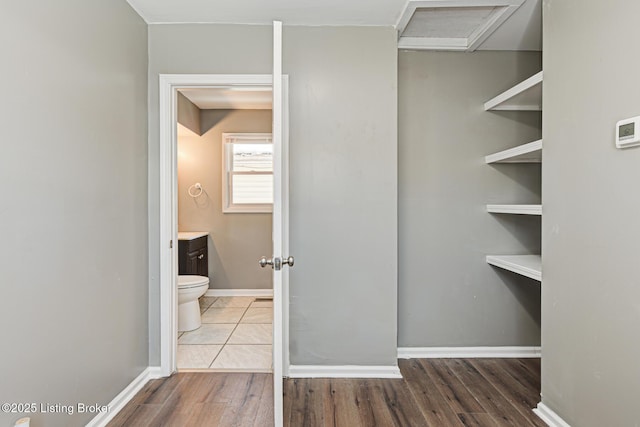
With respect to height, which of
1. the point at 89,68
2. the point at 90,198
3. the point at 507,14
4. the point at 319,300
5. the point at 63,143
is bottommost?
the point at 319,300

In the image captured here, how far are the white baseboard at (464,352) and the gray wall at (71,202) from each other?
1.85m

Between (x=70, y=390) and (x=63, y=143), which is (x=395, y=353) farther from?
(x=63, y=143)

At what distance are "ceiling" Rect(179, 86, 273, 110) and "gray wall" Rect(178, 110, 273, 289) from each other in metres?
0.13

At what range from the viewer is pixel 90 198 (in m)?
1.87

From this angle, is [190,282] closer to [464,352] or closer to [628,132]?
[464,352]

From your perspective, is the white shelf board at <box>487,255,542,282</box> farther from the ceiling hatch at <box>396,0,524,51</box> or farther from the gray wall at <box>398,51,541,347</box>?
the ceiling hatch at <box>396,0,524,51</box>

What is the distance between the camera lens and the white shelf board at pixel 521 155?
219 centimetres

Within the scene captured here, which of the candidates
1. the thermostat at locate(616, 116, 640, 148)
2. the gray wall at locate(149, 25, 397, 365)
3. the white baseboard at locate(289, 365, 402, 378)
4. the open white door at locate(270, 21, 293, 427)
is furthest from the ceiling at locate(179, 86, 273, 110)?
the thermostat at locate(616, 116, 640, 148)

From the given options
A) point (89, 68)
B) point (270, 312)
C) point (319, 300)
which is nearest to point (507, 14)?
point (319, 300)

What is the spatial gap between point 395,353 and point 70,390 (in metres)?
1.83

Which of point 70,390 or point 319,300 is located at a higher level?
point 319,300

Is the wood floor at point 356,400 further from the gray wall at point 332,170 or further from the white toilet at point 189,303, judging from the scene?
the white toilet at point 189,303

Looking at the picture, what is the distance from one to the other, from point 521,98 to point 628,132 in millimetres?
1147

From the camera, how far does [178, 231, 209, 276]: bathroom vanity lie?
Answer: 3947 mm
